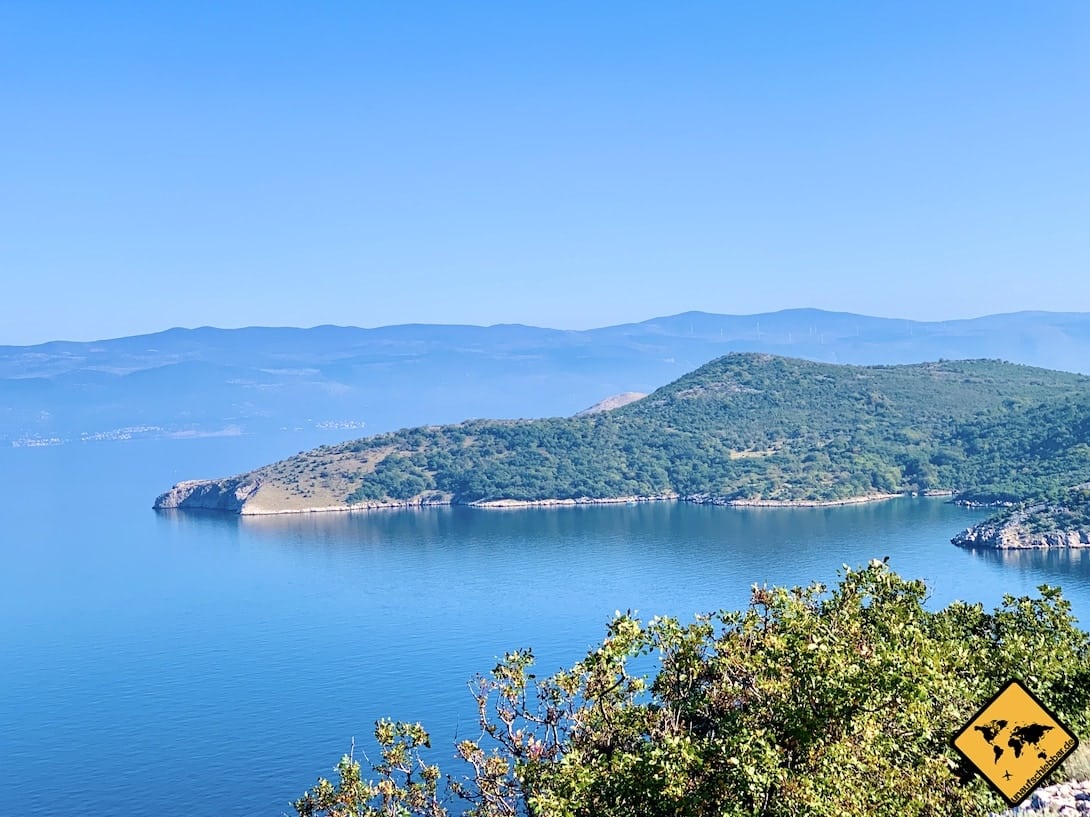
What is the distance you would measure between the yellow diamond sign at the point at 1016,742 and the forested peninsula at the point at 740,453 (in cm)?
12086

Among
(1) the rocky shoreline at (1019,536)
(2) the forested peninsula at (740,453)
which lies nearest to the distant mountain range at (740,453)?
(2) the forested peninsula at (740,453)

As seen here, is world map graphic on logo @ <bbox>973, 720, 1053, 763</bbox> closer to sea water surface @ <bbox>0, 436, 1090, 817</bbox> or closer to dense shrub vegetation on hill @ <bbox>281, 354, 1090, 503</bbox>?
sea water surface @ <bbox>0, 436, 1090, 817</bbox>

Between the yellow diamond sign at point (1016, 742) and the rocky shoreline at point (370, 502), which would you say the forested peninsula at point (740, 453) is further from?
the yellow diamond sign at point (1016, 742)

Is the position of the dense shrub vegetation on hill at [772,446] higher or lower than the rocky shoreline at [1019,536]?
higher

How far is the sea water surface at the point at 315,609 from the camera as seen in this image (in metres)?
53.1

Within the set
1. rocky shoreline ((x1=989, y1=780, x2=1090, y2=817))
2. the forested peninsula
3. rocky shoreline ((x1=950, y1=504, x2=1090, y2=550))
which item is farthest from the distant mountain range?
rocky shoreline ((x1=989, y1=780, x2=1090, y2=817))

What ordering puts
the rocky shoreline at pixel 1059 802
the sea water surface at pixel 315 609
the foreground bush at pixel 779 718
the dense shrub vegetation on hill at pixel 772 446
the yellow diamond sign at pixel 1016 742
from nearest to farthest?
the yellow diamond sign at pixel 1016 742, the foreground bush at pixel 779 718, the rocky shoreline at pixel 1059 802, the sea water surface at pixel 315 609, the dense shrub vegetation on hill at pixel 772 446

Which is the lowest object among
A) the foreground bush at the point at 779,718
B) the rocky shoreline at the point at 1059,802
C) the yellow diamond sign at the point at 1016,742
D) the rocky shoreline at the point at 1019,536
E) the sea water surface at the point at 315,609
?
the sea water surface at the point at 315,609

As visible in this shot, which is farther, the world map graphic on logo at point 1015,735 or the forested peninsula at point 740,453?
the forested peninsula at point 740,453

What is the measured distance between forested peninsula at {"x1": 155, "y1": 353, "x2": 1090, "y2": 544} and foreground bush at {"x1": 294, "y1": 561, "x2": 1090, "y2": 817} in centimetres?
10555

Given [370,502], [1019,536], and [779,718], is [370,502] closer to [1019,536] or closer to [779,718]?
[1019,536]

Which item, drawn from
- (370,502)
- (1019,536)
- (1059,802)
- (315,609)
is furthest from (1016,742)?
(370,502)

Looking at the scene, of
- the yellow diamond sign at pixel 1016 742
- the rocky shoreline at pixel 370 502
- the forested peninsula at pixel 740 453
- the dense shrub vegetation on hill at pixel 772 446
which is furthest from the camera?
the dense shrub vegetation on hill at pixel 772 446

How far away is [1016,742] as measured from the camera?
9156 millimetres
